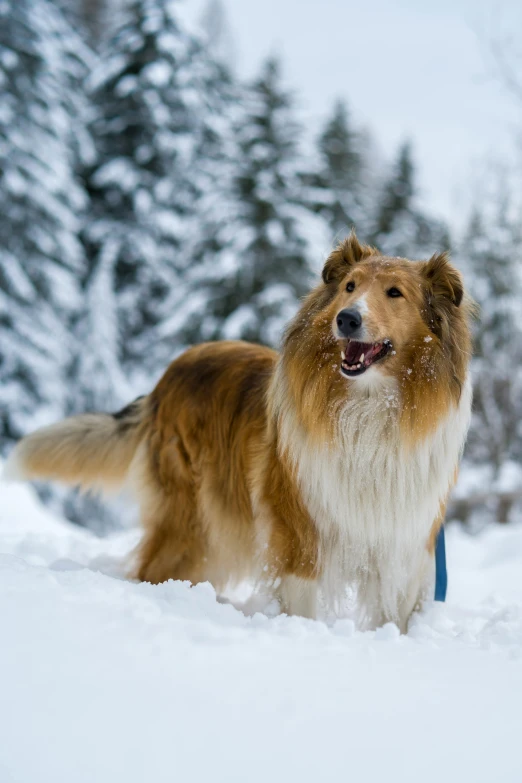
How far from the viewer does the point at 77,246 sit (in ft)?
51.8

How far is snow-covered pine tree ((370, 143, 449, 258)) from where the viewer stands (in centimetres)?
1808

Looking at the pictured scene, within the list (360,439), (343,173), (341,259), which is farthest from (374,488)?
(343,173)

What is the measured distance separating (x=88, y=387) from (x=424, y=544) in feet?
42.6

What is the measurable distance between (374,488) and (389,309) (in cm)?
87

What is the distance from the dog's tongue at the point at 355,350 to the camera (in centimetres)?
320

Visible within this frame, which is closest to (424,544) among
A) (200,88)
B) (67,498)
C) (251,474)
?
(251,474)

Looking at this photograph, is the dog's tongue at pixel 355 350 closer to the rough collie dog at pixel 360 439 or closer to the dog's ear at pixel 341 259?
the rough collie dog at pixel 360 439

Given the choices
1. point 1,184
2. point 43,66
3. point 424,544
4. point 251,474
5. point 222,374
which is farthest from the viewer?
point 43,66

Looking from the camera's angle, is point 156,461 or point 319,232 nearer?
point 156,461

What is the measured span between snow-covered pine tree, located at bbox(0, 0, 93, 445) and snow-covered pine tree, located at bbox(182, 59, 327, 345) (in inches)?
119

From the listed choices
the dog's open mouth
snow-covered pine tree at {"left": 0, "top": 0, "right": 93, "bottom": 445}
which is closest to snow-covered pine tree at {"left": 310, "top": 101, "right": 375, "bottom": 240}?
snow-covered pine tree at {"left": 0, "top": 0, "right": 93, "bottom": 445}

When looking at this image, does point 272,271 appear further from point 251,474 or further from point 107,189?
point 251,474

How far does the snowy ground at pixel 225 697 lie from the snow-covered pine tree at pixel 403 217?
1648 centimetres

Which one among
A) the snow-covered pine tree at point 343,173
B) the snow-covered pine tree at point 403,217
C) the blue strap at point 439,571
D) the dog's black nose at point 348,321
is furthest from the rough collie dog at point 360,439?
the snow-covered pine tree at point 403,217
